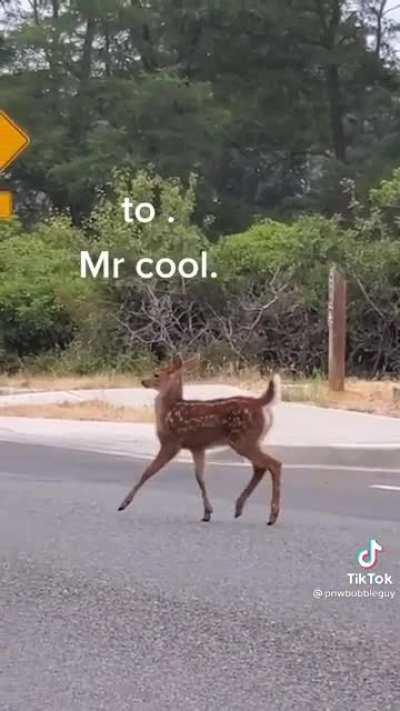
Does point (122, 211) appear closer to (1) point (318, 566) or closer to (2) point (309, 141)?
(1) point (318, 566)

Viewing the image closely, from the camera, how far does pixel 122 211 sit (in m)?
24.4

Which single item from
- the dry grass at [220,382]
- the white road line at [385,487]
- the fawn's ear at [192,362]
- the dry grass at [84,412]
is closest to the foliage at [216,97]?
the dry grass at [220,382]

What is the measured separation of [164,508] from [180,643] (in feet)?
12.6

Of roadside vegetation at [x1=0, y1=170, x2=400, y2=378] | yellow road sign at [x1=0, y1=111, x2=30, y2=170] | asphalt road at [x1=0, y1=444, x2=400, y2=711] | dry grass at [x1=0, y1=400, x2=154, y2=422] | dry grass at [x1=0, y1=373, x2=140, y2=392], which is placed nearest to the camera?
asphalt road at [x1=0, y1=444, x2=400, y2=711]

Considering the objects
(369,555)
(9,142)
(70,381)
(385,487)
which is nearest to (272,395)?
(369,555)

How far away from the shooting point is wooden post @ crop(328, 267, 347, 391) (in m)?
18.3

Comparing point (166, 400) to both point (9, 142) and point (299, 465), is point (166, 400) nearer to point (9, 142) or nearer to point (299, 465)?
point (299, 465)

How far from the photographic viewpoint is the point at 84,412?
16625 millimetres

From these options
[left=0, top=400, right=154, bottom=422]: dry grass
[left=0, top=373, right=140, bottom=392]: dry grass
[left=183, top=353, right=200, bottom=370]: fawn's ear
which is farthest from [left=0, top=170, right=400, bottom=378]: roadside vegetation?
[left=0, top=400, right=154, bottom=422]: dry grass

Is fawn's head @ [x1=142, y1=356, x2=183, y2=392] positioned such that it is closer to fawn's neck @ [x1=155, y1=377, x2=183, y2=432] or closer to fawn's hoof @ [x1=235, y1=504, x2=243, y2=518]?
fawn's neck @ [x1=155, y1=377, x2=183, y2=432]

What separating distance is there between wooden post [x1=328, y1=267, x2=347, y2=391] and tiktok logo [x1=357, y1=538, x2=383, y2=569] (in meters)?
9.93

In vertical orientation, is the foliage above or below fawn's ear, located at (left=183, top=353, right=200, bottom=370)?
above

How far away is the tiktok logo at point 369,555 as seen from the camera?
782 centimetres

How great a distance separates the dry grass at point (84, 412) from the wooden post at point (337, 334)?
2997mm
